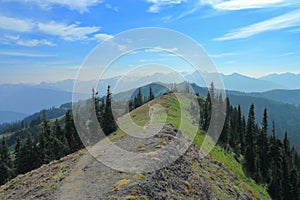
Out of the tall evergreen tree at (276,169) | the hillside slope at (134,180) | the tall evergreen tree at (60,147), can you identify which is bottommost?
the tall evergreen tree at (276,169)

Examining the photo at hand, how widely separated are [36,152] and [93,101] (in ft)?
57.2

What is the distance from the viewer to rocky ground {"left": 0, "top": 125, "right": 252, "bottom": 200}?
24266 millimetres

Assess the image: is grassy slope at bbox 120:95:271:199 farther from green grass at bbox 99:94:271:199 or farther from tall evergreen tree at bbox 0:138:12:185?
tall evergreen tree at bbox 0:138:12:185

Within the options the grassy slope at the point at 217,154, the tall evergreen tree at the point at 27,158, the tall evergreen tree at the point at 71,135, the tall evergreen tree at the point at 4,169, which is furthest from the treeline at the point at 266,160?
the tall evergreen tree at the point at 4,169

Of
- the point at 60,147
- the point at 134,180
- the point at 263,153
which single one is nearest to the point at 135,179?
the point at 134,180

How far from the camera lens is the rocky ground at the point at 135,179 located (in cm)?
2427

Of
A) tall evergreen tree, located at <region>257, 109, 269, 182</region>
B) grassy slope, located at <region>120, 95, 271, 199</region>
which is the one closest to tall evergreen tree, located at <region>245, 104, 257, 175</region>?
tall evergreen tree, located at <region>257, 109, 269, 182</region>

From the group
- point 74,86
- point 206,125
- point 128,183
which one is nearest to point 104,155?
point 128,183

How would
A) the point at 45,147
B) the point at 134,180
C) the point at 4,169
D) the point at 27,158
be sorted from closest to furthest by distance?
the point at 134,180, the point at 27,158, the point at 4,169, the point at 45,147

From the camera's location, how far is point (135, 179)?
25.4 meters

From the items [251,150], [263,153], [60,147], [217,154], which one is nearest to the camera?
[217,154]

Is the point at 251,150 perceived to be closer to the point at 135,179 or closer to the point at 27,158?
the point at 135,179

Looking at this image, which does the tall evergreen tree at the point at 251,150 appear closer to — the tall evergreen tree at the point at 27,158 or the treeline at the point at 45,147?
the treeline at the point at 45,147

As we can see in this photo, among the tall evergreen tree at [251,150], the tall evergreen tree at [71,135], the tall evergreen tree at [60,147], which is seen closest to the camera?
the tall evergreen tree at [60,147]
